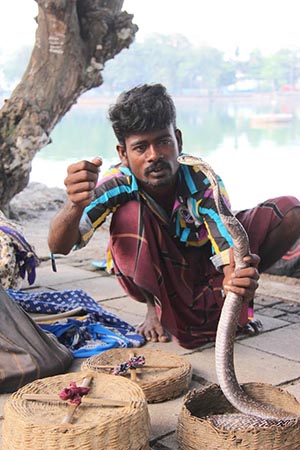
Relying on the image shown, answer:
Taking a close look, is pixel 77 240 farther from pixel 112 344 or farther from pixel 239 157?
pixel 239 157

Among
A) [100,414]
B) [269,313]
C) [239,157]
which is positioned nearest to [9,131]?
[269,313]

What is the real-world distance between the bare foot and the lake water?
0.97 metres

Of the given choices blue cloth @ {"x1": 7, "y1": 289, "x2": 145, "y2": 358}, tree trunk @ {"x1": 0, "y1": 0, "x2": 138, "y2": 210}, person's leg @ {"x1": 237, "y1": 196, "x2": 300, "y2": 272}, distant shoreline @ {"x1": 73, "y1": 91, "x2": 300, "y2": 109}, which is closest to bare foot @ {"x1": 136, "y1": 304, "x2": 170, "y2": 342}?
blue cloth @ {"x1": 7, "y1": 289, "x2": 145, "y2": 358}

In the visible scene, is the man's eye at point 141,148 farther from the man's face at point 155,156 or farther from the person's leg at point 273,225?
the person's leg at point 273,225

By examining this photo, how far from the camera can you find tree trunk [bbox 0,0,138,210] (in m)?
6.16

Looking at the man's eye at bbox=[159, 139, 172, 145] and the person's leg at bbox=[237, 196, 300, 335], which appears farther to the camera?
the person's leg at bbox=[237, 196, 300, 335]

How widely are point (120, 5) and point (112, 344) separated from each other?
14.3 ft

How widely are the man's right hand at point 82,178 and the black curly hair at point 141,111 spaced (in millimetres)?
435

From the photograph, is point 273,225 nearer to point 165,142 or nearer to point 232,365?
point 165,142

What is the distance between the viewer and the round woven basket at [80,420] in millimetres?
1789

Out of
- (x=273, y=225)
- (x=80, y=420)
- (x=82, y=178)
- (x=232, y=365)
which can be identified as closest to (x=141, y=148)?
(x=82, y=178)

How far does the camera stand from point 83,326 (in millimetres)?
3115

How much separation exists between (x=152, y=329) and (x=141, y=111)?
103 cm

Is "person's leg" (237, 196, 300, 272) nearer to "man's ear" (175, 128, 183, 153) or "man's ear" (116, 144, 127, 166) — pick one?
"man's ear" (175, 128, 183, 153)
